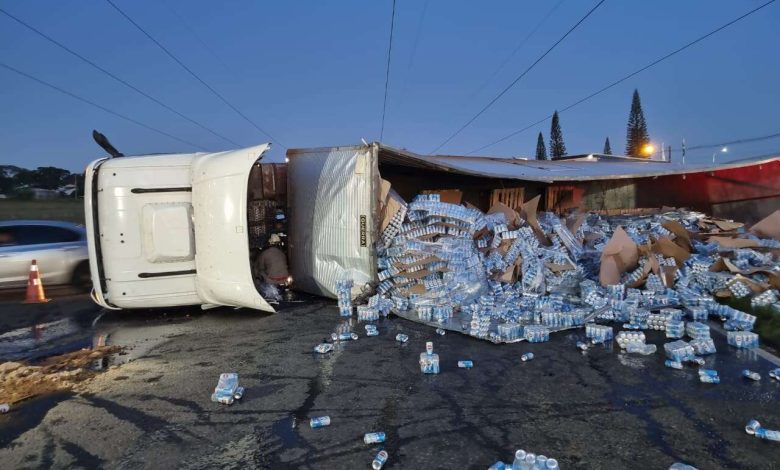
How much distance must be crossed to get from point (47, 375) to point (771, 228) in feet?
40.5

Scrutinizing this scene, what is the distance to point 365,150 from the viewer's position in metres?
7.51

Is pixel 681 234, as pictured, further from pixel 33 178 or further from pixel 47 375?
pixel 33 178

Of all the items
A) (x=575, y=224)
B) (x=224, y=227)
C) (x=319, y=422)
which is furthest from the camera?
(x=575, y=224)

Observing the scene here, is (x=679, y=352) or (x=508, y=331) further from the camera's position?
(x=508, y=331)

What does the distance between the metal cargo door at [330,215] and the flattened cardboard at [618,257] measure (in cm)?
378

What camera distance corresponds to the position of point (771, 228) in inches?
373

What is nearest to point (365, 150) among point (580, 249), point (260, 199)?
point (260, 199)

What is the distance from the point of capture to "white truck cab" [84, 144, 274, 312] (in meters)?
6.82

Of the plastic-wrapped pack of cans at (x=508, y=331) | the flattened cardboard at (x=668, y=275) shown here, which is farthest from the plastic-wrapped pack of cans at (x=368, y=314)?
the flattened cardboard at (x=668, y=275)

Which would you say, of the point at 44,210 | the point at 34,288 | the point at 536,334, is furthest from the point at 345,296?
the point at 44,210

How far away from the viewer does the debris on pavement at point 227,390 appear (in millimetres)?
4098

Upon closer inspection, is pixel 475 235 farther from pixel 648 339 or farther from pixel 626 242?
pixel 648 339

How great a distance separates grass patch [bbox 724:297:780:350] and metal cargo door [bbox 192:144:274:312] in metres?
6.44

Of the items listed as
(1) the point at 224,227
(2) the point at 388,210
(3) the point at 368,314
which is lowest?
(3) the point at 368,314
